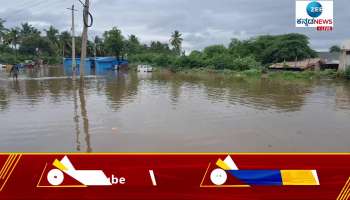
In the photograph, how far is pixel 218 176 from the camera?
4500 mm

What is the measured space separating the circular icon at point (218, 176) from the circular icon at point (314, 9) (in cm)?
2054

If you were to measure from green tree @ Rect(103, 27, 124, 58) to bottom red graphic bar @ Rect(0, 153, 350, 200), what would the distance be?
63649mm

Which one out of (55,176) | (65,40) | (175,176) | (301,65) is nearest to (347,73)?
(301,65)

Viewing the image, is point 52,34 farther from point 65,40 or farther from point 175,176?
point 175,176

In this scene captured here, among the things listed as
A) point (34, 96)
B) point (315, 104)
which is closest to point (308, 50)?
point (315, 104)

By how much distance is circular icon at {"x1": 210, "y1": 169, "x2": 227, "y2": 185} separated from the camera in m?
4.48

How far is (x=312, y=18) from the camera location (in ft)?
76.0

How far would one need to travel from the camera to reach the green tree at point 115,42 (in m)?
66.7

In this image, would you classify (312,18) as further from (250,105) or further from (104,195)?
(104,195)

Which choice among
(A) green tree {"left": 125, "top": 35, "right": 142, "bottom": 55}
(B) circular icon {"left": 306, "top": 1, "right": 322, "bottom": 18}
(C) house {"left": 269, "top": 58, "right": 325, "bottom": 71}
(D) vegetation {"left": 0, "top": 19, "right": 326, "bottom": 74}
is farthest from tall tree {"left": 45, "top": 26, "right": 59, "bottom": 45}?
(B) circular icon {"left": 306, "top": 1, "right": 322, "bottom": 18}

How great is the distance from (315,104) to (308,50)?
134 feet

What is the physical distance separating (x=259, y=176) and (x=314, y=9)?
21.0m

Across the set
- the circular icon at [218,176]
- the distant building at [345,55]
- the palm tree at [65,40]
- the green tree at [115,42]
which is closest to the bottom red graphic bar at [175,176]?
the circular icon at [218,176]

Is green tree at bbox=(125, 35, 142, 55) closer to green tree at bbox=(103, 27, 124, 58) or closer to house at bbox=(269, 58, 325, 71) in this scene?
green tree at bbox=(103, 27, 124, 58)
